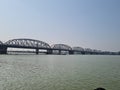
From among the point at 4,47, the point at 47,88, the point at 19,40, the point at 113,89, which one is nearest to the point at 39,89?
the point at 47,88

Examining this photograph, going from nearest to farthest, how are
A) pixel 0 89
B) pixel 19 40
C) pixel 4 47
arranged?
pixel 0 89 < pixel 4 47 < pixel 19 40

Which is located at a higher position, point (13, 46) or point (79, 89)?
point (13, 46)

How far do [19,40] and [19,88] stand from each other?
185851 mm

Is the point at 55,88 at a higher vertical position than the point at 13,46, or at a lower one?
lower

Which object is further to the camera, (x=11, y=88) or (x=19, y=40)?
(x=19, y=40)

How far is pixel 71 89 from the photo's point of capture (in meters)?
18.7

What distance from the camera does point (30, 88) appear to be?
1888 centimetres

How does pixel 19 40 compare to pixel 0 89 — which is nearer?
pixel 0 89

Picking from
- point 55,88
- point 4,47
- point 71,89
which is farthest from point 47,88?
point 4,47

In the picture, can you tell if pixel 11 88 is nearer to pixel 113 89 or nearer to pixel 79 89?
pixel 79 89

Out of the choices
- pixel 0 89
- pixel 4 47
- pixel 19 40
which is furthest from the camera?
pixel 19 40

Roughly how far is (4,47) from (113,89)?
495ft

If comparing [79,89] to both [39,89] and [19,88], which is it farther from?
[19,88]

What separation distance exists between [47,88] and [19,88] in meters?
2.92
